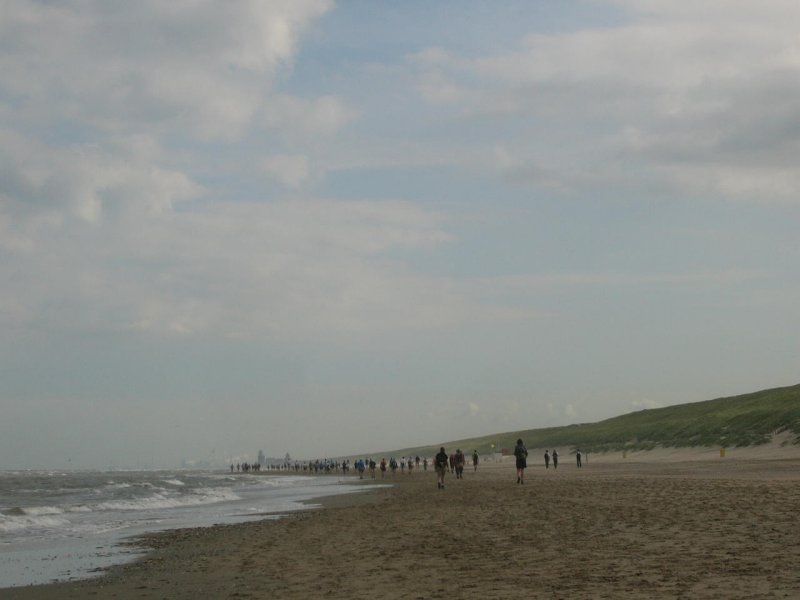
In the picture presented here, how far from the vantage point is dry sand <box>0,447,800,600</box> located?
1131cm

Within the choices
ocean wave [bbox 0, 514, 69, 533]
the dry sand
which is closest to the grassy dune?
the dry sand

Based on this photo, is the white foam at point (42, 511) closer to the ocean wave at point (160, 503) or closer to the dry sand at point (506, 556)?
the ocean wave at point (160, 503)

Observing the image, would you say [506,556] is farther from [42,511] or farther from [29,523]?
[42,511]

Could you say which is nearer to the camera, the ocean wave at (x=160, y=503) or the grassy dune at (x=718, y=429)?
the ocean wave at (x=160, y=503)

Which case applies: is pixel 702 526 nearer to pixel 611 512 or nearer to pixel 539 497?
pixel 611 512

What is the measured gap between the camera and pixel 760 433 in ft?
239

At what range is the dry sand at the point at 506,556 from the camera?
11312 millimetres

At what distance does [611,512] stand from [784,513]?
416cm

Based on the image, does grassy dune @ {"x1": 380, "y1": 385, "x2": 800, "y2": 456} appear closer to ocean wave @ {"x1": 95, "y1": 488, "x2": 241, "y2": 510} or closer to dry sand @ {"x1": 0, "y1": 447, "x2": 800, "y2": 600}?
ocean wave @ {"x1": 95, "y1": 488, "x2": 241, "y2": 510}

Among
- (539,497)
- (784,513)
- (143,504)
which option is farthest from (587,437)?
(784,513)

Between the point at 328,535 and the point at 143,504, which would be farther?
the point at 143,504

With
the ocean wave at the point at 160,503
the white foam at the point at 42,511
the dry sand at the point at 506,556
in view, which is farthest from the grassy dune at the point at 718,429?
the white foam at the point at 42,511

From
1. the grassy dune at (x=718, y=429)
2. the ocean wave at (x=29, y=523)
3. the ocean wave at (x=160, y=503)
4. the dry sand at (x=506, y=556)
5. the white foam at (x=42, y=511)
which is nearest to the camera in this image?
the dry sand at (x=506, y=556)

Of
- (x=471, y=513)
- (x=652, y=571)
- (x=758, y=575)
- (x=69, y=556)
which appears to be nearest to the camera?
(x=758, y=575)
